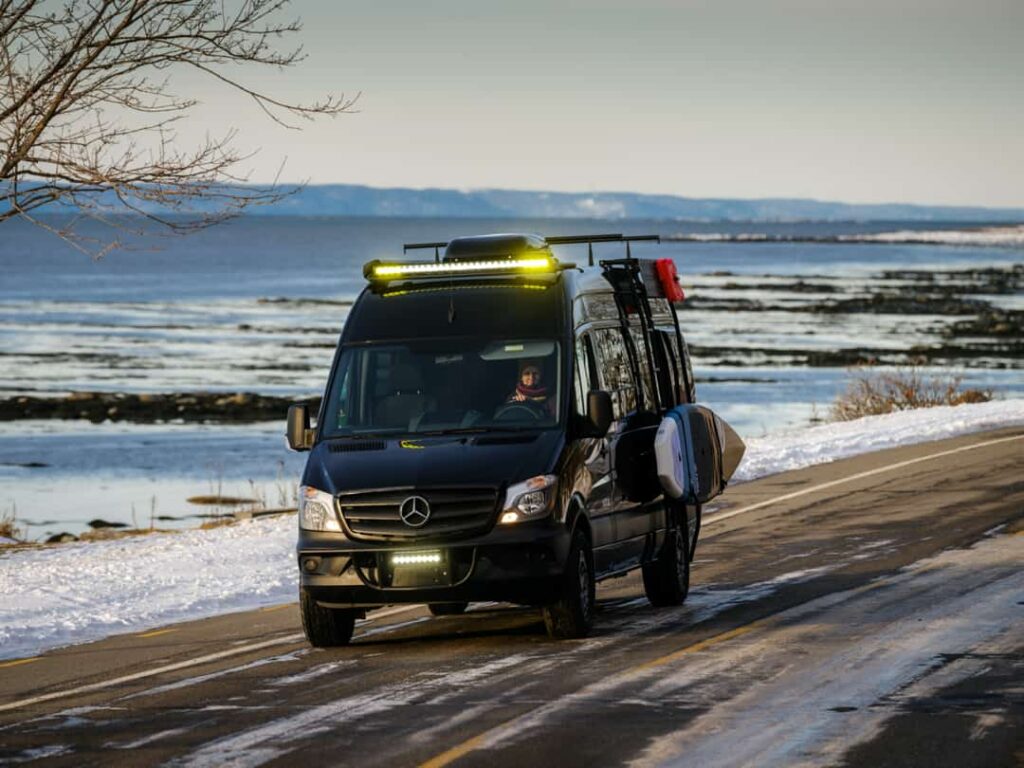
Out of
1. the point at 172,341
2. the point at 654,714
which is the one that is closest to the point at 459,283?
the point at 654,714

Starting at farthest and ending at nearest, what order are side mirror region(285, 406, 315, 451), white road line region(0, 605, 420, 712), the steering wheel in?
side mirror region(285, 406, 315, 451) < the steering wheel < white road line region(0, 605, 420, 712)

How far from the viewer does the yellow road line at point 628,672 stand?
869 cm

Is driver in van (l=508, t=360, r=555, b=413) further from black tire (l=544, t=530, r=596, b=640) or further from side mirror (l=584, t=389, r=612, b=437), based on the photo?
black tire (l=544, t=530, r=596, b=640)

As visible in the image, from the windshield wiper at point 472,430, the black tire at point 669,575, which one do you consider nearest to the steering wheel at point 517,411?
the windshield wiper at point 472,430

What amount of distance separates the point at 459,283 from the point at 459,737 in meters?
5.10

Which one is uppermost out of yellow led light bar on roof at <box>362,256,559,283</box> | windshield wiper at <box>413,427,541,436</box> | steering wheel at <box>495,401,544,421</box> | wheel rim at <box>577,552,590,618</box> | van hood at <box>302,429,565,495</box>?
yellow led light bar on roof at <box>362,256,559,283</box>

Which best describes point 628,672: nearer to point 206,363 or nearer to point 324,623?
point 324,623

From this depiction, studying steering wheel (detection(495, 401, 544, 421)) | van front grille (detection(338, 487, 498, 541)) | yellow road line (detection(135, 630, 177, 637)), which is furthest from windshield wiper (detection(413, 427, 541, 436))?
yellow road line (detection(135, 630, 177, 637))

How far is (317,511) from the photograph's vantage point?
12.4 metres

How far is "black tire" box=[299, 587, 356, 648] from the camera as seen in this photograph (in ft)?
41.5

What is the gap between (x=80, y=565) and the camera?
18.2m

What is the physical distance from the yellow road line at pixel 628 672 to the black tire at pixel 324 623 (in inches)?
94.5

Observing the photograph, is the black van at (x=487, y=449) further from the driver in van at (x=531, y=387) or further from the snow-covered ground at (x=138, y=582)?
the snow-covered ground at (x=138, y=582)

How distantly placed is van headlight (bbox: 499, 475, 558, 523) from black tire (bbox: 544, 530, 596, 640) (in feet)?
1.25
